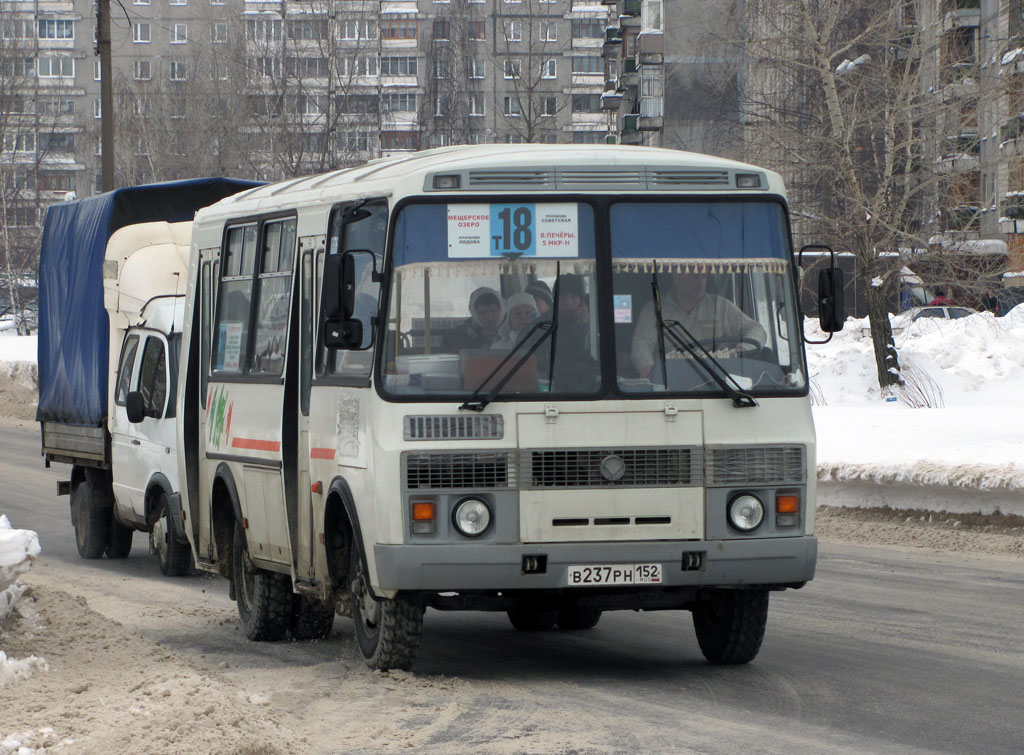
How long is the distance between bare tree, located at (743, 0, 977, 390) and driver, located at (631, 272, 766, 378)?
62.8 feet

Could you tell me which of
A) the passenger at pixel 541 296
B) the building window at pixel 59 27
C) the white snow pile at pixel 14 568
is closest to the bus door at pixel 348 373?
the passenger at pixel 541 296

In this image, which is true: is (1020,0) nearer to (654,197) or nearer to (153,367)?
(153,367)

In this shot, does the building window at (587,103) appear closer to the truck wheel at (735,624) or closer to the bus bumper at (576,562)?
the truck wheel at (735,624)

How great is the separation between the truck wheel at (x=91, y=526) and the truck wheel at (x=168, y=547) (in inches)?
62.1

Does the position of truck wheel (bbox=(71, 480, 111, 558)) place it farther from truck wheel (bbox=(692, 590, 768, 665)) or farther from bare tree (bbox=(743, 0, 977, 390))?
bare tree (bbox=(743, 0, 977, 390))

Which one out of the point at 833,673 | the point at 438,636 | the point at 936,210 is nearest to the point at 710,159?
the point at 833,673

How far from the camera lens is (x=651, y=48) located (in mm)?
36625

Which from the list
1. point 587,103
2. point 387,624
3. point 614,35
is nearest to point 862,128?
point 387,624

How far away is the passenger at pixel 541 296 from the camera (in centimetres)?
833

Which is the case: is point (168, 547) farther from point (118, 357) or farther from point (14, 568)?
point (14, 568)

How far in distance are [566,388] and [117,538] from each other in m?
8.48

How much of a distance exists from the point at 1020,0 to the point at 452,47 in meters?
58.3

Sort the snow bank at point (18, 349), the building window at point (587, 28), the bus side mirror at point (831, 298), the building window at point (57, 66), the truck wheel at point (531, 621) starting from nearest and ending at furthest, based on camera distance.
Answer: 1. the bus side mirror at point (831, 298)
2. the truck wheel at point (531, 621)
3. the snow bank at point (18, 349)
4. the building window at point (587, 28)
5. the building window at point (57, 66)

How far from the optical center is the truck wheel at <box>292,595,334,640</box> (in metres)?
10.4
